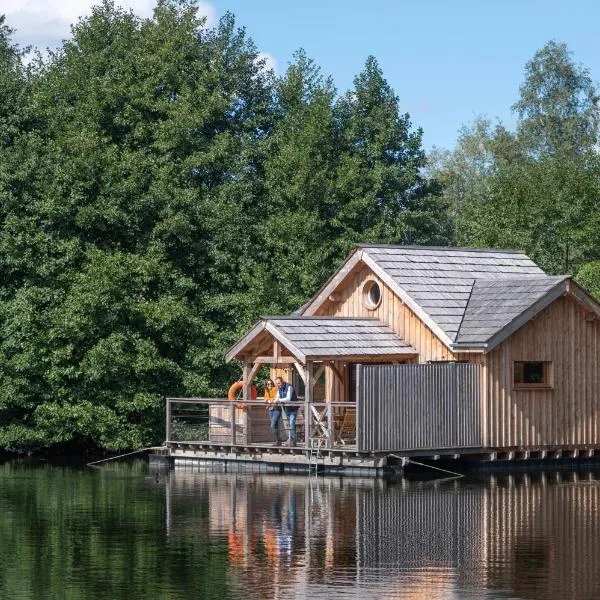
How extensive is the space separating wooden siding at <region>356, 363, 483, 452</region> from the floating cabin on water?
0.03 meters

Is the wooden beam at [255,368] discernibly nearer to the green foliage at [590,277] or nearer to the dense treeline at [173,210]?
the dense treeline at [173,210]

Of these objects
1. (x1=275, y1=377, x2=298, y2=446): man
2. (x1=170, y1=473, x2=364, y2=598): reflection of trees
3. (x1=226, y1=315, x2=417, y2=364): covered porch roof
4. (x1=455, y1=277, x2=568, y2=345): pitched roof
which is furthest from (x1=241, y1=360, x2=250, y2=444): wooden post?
(x1=455, y1=277, x2=568, y2=345): pitched roof

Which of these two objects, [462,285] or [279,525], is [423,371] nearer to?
[462,285]

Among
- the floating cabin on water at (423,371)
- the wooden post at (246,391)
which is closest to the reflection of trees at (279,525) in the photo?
the wooden post at (246,391)

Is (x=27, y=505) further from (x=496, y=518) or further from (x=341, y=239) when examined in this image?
(x=341, y=239)

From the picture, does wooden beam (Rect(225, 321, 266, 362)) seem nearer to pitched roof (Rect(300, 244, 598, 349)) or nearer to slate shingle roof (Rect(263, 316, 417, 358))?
slate shingle roof (Rect(263, 316, 417, 358))

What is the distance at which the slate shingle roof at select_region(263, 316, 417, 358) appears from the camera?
3972cm

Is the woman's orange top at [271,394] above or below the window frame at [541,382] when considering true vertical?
below

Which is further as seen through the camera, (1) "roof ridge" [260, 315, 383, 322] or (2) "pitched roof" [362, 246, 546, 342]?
(2) "pitched roof" [362, 246, 546, 342]

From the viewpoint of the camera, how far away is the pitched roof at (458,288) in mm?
40531

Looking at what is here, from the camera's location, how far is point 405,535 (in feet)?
89.7

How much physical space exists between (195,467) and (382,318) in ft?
21.2

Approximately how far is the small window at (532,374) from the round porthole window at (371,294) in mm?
4618

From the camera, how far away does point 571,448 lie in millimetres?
42062
